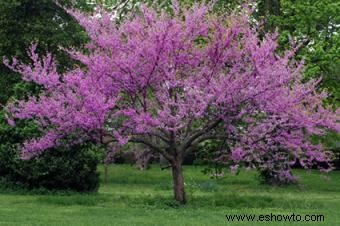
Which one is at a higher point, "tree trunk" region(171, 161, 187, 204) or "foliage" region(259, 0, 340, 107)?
"foliage" region(259, 0, 340, 107)

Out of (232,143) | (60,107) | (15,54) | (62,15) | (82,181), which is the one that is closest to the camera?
(60,107)

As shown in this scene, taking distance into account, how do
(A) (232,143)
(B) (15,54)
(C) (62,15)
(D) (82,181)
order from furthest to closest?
1. (C) (62,15)
2. (B) (15,54)
3. (D) (82,181)
4. (A) (232,143)

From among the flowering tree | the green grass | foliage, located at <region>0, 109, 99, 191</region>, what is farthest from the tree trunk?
foliage, located at <region>0, 109, 99, 191</region>

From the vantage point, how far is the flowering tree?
50.7ft

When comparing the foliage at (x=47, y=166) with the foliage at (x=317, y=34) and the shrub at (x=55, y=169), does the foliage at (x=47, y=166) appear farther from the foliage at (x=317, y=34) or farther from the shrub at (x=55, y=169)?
the foliage at (x=317, y=34)

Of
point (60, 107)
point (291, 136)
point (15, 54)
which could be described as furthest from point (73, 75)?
point (15, 54)

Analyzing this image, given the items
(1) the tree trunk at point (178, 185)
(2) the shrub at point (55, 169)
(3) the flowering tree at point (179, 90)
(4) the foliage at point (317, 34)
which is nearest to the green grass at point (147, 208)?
(1) the tree trunk at point (178, 185)

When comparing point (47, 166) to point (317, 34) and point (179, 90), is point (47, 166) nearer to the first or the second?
point (179, 90)

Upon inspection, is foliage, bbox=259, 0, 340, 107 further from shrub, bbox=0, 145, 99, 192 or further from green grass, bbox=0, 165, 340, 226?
shrub, bbox=0, 145, 99, 192

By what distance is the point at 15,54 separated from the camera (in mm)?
30547

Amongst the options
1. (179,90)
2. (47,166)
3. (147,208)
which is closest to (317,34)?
(179,90)

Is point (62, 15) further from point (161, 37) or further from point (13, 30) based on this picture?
point (161, 37)

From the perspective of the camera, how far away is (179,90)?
16.8 metres

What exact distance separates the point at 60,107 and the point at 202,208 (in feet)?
14.7
